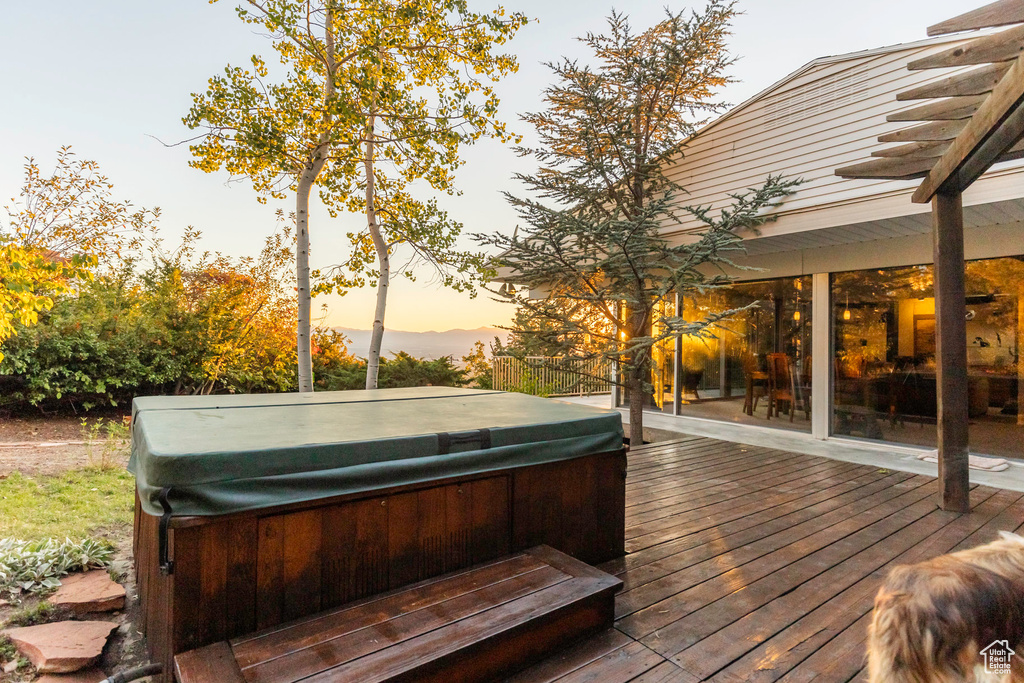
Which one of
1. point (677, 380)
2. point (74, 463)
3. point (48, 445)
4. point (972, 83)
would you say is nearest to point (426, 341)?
point (677, 380)

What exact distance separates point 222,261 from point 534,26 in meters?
5.72

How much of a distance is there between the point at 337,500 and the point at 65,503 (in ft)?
10.6

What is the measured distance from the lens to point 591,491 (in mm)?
2562

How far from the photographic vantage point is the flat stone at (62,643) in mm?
1788

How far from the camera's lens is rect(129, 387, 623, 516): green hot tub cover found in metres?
1.52

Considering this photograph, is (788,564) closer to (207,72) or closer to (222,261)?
(207,72)

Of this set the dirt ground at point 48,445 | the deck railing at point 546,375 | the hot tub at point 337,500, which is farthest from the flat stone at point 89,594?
the deck railing at point 546,375

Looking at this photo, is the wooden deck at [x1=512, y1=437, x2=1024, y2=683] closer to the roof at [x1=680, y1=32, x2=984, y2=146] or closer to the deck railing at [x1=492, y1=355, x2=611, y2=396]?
the deck railing at [x1=492, y1=355, x2=611, y2=396]

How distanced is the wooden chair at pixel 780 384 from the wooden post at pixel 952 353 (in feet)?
9.15

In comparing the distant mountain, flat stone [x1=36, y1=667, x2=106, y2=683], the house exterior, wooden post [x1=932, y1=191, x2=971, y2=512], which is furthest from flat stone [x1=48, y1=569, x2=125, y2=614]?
the distant mountain

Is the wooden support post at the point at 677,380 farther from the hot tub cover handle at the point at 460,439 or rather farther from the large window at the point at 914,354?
the hot tub cover handle at the point at 460,439

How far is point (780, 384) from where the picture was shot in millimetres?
6324

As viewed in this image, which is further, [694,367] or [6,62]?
[694,367]

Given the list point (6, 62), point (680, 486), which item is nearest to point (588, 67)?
point (680, 486)
